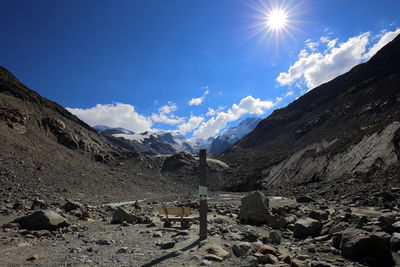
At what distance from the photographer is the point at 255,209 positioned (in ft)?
53.9

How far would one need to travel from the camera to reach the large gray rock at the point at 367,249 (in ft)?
28.2

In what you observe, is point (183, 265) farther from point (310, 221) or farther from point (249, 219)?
point (249, 219)

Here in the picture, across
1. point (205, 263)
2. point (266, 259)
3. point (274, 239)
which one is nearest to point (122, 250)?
point (205, 263)

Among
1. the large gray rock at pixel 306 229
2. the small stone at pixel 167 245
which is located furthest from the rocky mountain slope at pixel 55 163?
the large gray rock at pixel 306 229

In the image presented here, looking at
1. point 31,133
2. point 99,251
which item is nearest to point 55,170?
point 31,133

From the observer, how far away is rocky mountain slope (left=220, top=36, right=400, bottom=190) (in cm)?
3723

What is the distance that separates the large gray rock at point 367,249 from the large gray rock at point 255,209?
7.20 meters

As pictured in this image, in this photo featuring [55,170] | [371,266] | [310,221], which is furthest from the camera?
[55,170]

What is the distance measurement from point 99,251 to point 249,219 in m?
9.76

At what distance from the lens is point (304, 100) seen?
141 m

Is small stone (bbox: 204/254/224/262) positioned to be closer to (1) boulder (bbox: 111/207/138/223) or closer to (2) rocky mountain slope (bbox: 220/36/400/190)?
(1) boulder (bbox: 111/207/138/223)

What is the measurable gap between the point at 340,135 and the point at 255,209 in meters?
49.4

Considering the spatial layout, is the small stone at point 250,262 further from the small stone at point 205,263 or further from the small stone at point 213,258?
the small stone at point 205,263

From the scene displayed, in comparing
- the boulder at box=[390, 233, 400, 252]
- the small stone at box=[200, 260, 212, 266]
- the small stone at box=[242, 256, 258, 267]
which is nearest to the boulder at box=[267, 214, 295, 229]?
the boulder at box=[390, 233, 400, 252]
